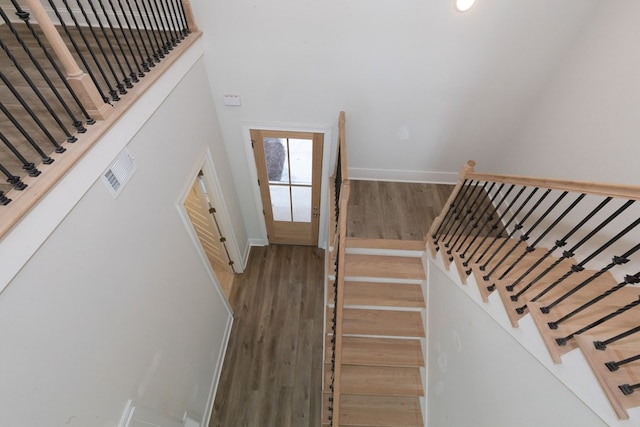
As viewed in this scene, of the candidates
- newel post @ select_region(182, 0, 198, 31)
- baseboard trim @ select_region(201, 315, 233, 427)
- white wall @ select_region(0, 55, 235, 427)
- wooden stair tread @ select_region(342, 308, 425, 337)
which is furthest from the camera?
baseboard trim @ select_region(201, 315, 233, 427)

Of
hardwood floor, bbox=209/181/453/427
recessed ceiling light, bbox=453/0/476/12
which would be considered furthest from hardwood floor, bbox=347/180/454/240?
recessed ceiling light, bbox=453/0/476/12

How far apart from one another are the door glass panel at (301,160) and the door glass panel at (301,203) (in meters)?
0.15

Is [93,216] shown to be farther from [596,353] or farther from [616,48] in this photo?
[616,48]

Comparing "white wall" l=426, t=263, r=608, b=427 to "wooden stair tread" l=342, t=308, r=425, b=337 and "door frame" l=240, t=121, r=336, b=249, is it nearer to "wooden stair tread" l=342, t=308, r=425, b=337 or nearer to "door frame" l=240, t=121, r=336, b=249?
"wooden stair tread" l=342, t=308, r=425, b=337

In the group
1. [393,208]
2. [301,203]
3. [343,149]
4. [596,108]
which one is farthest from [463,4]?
[301,203]

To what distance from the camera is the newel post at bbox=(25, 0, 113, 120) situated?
118 centimetres

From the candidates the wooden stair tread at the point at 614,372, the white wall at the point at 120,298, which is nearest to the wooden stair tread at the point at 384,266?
the white wall at the point at 120,298

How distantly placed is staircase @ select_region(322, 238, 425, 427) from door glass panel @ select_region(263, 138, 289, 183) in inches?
50.5

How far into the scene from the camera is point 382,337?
118 inches

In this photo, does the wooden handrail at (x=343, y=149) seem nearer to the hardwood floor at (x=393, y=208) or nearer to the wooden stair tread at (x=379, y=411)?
the hardwood floor at (x=393, y=208)

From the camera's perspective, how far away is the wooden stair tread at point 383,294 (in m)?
2.96

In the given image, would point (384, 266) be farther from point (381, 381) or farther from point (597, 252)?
point (597, 252)

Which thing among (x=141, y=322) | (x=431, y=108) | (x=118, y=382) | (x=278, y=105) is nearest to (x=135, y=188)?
(x=141, y=322)

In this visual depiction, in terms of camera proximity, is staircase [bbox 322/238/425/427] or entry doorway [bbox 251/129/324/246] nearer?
staircase [bbox 322/238/425/427]
